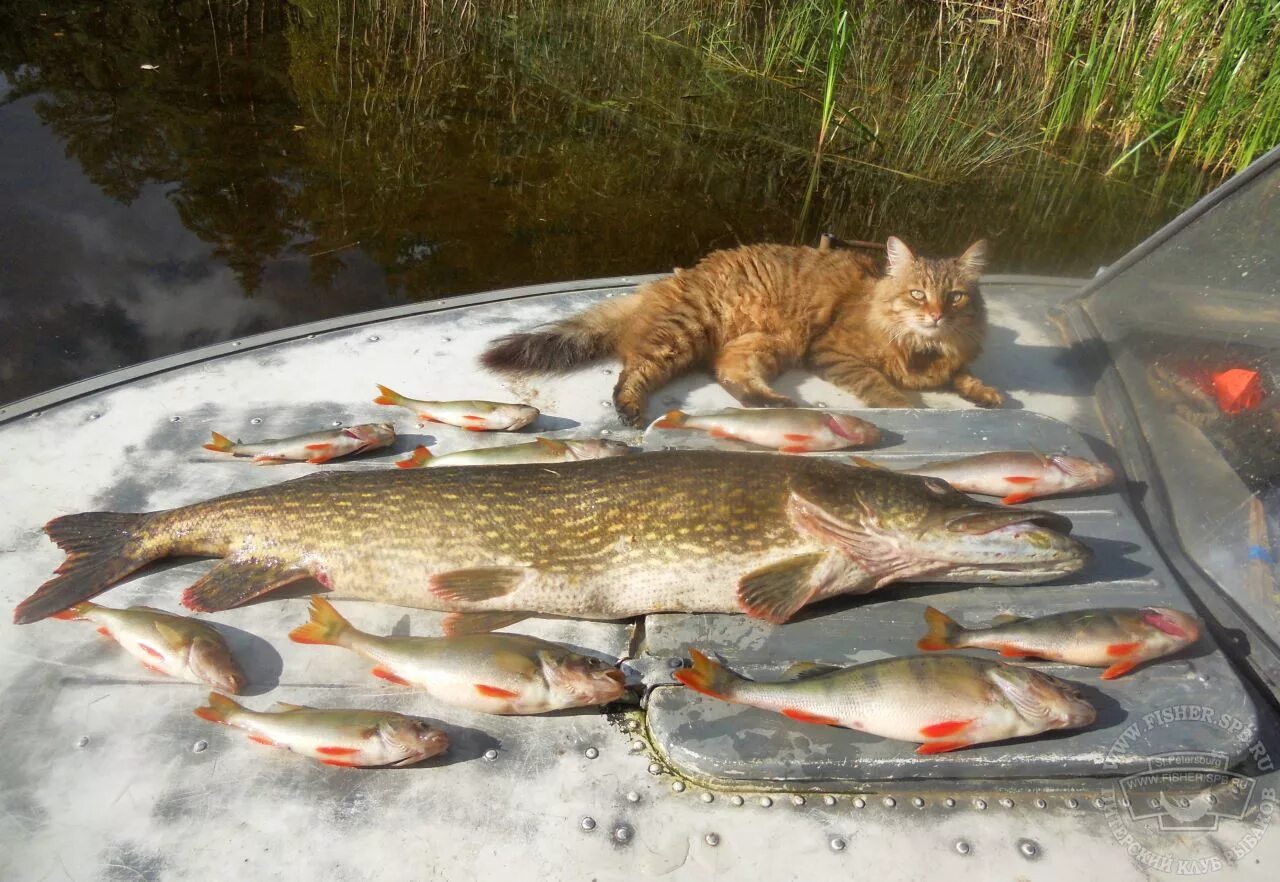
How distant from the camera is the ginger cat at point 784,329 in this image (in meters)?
5.09

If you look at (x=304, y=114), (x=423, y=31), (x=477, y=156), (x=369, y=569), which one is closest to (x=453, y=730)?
(x=369, y=569)

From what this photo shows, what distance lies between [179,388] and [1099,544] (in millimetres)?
4418

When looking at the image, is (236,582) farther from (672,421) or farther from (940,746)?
(940,746)

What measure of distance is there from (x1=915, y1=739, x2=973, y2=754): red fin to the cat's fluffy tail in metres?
2.91

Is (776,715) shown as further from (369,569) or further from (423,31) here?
(423,31)

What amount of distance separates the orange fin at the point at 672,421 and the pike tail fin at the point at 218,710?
224 cm

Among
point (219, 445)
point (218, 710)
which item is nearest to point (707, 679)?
point (218, 710)

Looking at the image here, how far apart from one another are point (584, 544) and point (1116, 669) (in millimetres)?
1930

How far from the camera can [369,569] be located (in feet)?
11.3

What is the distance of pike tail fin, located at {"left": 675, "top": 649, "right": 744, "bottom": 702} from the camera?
300cm

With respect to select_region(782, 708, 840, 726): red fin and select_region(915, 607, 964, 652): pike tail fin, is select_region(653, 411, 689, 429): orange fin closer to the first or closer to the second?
select_region(915, 607, 964, 652): pike tail fin

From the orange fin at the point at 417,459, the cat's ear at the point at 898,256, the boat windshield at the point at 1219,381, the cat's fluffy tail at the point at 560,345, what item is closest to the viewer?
the boat windshield at the point at 1219,381

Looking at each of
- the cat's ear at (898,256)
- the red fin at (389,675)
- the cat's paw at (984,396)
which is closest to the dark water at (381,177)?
the cat's ear at (898,256)

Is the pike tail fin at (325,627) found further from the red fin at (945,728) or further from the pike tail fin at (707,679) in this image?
the red fin at (945,728)
